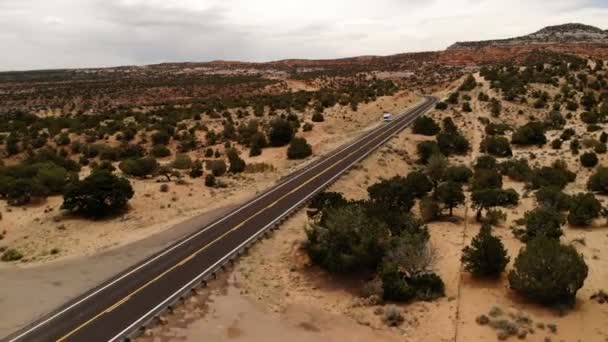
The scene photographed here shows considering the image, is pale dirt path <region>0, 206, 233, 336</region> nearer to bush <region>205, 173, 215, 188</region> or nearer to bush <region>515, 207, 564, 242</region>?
bush <region>205, 173, 215, 188</region>

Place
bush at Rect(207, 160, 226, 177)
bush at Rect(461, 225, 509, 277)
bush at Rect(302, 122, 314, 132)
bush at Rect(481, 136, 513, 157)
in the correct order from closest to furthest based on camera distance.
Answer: bush at Rect(461, 225, 509, 277) → bush at Rect(207, 160, 226, 177) → bush at Rect(481, 136, 513, 157) → bush at Rect(302, 122, 314, 132)

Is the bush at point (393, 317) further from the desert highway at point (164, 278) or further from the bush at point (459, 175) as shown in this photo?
the bush at point (459, 175)

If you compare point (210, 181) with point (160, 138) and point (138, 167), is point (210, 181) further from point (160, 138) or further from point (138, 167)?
point (160, 138)

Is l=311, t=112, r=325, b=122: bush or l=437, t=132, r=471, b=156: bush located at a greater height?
l=311, t=112, r=325, b=122: bush

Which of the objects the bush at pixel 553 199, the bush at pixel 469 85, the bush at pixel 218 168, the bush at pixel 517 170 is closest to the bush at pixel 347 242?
the bush at pixel 553 199

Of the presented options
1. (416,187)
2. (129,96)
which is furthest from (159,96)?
(416,187)

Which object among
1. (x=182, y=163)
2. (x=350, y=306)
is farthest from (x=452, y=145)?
(x=350, y=306)

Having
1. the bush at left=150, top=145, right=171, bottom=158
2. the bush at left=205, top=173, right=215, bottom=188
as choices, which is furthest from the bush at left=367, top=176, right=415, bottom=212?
the bush at left=150, top=145, right=171, bottom=158

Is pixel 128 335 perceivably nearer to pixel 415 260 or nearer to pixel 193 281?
pixel 193 281
